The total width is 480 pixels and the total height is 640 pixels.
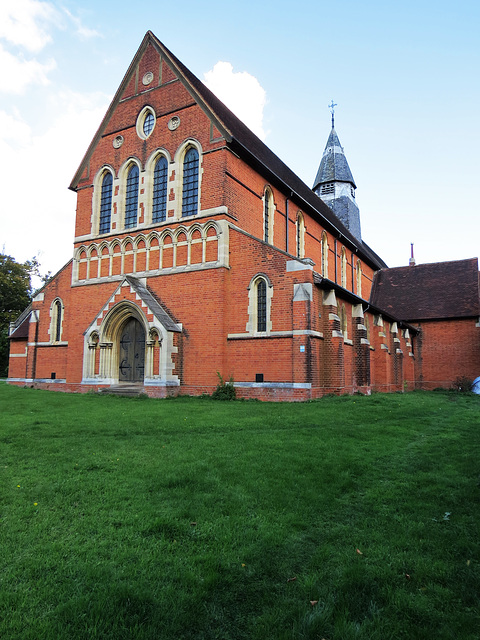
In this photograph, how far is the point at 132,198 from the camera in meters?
20.5

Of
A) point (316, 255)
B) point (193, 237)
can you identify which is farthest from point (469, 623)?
point (316, 255)

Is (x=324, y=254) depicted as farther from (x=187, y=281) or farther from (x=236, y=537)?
Answer: (x=236, y=537)

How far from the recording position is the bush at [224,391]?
16.1 m

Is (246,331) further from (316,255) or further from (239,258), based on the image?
(316,255)

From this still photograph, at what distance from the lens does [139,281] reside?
63.1ft

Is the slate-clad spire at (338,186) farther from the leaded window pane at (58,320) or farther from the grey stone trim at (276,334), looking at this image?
the leaded window pane at (58,320)

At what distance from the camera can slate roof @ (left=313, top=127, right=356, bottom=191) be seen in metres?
40.7

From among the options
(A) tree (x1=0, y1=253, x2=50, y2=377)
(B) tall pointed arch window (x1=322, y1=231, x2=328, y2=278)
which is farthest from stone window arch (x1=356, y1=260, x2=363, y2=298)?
(A) tree (x1=0, y1=253, x2=50, y2=377)

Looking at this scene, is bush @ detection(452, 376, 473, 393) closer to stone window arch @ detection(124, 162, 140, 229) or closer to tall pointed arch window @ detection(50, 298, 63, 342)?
stone window arch @ detection(124, 162, 140, 229)

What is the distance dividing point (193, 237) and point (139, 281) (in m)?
3.17

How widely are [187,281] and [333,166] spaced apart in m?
28.3

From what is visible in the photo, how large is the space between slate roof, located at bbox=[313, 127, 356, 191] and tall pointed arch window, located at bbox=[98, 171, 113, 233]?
81.4ft

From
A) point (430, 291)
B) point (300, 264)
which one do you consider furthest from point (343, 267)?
point (300, 264)

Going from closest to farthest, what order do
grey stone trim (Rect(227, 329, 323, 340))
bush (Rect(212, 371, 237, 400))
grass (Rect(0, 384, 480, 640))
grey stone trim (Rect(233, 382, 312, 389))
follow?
1. grass (Rect(0, 384, 480, 640))
2. grey stone trim (Rect(233, 382, 312, 389))
3. grey stone trim (Rect(227, 329, 323, 340))
4. bush (Rect(212, 371, 237, 400))
